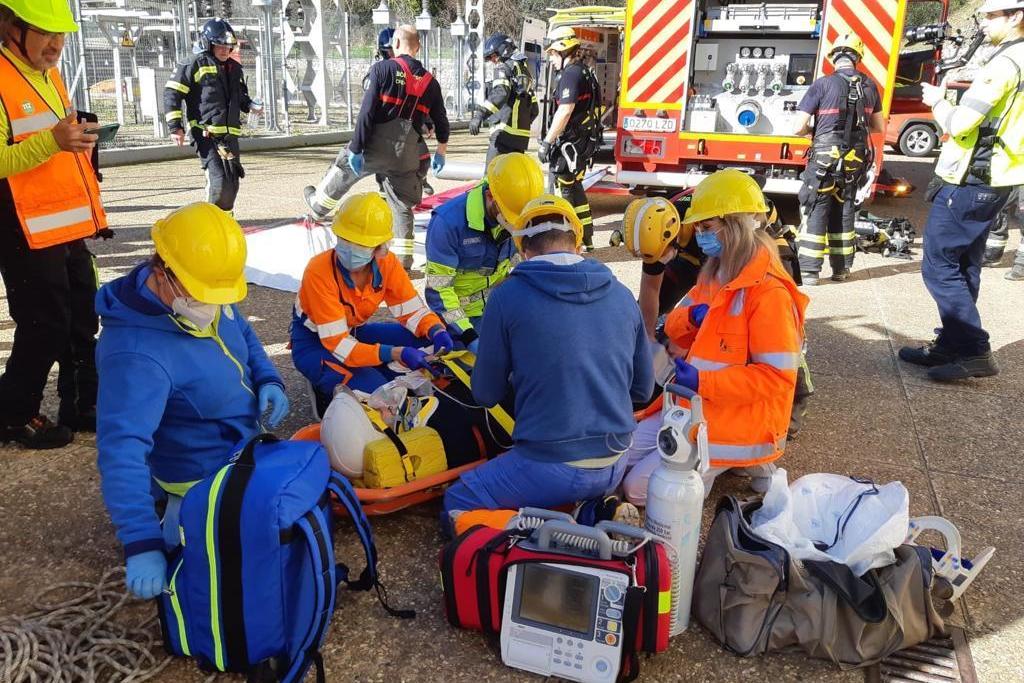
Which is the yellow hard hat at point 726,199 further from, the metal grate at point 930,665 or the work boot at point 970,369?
the work boot at point 970,369

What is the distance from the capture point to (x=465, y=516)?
2635 millimetres

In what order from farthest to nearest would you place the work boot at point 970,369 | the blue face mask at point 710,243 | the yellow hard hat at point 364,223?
the work boot at point 970,369, the yellow hard hat at point 364,223, the blue face mask at point 710,243

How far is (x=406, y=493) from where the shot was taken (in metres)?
2.87

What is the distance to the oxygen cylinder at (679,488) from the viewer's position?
2.29 m

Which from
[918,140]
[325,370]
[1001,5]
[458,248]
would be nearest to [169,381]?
[325,370]

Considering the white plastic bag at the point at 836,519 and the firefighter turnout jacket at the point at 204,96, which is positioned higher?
the firefighter turnout jacket at the point at 204,96

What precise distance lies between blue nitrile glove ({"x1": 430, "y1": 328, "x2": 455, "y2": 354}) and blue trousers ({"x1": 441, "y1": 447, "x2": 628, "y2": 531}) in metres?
0.92

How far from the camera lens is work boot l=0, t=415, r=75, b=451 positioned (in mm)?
3455

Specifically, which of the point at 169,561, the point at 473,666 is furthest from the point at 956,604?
the point at 169,561

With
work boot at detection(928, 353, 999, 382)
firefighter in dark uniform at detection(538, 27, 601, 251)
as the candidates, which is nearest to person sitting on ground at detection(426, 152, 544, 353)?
work boot at detection(928, 353, 999, 382)

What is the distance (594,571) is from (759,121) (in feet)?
23.5

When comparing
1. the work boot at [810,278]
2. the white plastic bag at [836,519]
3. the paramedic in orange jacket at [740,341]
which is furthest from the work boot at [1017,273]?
the white plastic bag at [836,519]

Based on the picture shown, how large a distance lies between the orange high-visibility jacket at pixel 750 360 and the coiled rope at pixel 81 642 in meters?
1.98

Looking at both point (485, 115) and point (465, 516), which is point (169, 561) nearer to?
point (465, 516)
